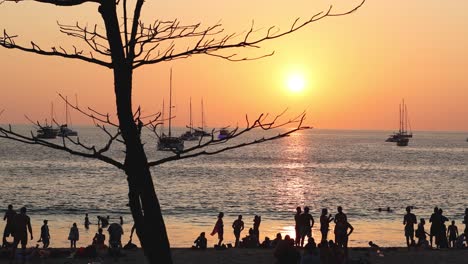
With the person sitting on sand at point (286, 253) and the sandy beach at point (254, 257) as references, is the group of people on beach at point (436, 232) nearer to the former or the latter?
the sandy beach at point (254, 257)

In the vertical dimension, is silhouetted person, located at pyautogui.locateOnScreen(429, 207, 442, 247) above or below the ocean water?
above

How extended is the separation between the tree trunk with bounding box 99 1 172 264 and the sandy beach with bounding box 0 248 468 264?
1627cm

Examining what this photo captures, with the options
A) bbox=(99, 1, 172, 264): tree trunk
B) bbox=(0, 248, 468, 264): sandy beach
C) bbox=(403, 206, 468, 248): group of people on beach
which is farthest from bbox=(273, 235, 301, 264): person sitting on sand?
bbox=(403, 206, 468, 248): group of people on beach

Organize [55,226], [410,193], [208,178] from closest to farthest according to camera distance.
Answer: [55,226]
[410,193]
[208,178]

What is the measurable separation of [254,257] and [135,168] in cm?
1766

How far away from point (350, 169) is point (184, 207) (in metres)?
69.1

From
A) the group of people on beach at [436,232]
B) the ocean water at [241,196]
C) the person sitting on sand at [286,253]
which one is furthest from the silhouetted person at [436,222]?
the ocean water at [241,196]

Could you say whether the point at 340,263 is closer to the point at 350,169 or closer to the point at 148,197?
the point at 148,197

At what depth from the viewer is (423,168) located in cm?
12731

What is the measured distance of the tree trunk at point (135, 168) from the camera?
502 centimetres

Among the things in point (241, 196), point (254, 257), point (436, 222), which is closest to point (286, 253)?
point (254, 257)

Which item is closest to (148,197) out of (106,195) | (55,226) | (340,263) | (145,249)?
(145,249)

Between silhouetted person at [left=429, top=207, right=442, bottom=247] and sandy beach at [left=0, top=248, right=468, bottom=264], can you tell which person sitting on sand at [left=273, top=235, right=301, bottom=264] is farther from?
silhouetted person at [left=429, top=207, right=442, bottom=247]

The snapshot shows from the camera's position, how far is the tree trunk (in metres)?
5.02
